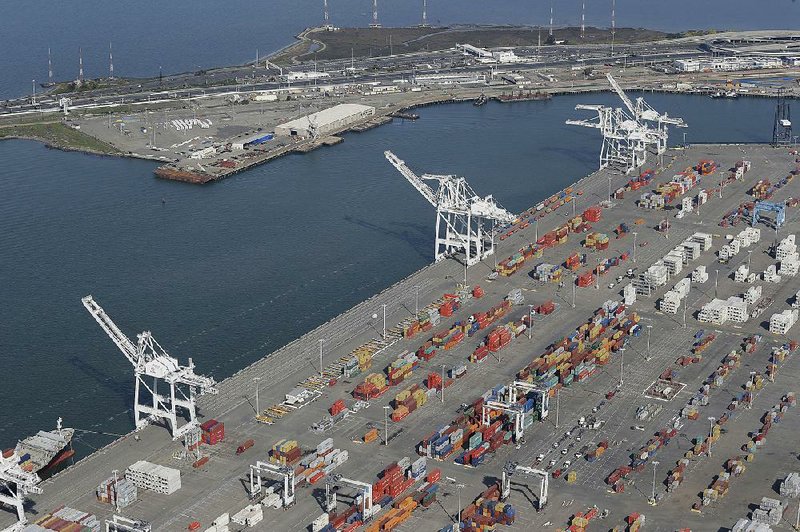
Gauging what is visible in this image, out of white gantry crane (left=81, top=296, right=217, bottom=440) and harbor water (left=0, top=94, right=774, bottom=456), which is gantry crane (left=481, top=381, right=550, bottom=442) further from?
white gantry crane (left=81, top=296, right=217, bottom=440)

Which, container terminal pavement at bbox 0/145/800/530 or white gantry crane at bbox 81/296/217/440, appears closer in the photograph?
container terminal pavement at bbox 0/145/800/530

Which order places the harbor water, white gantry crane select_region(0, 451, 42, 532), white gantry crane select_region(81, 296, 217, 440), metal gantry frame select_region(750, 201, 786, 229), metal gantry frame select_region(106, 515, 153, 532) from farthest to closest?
1. metal gantry frame select_region(750, 201, 786, 229)
2. the harbor water
3. white gantry crane select_region(81, 296, 217, 440)
4. white gantry crane select_region(0, 451, 42, 532)
5. metal gantry frame select_region(106, 515, 153, 532)

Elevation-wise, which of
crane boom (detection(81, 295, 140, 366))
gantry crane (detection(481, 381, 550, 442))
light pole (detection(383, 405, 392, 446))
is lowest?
light pole (detection(383, 405, 392, 446))

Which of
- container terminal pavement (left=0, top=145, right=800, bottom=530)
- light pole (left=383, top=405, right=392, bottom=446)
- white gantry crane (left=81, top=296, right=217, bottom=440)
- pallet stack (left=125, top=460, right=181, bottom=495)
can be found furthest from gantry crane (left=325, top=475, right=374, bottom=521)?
white gantry crane (left=81, top=296, right=217, bottom=440)

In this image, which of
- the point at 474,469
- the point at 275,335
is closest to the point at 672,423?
the point at 474,469

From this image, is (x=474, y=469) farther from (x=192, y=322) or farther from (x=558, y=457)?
(x=192, y=322)

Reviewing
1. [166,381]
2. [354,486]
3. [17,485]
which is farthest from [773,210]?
[17,485]
